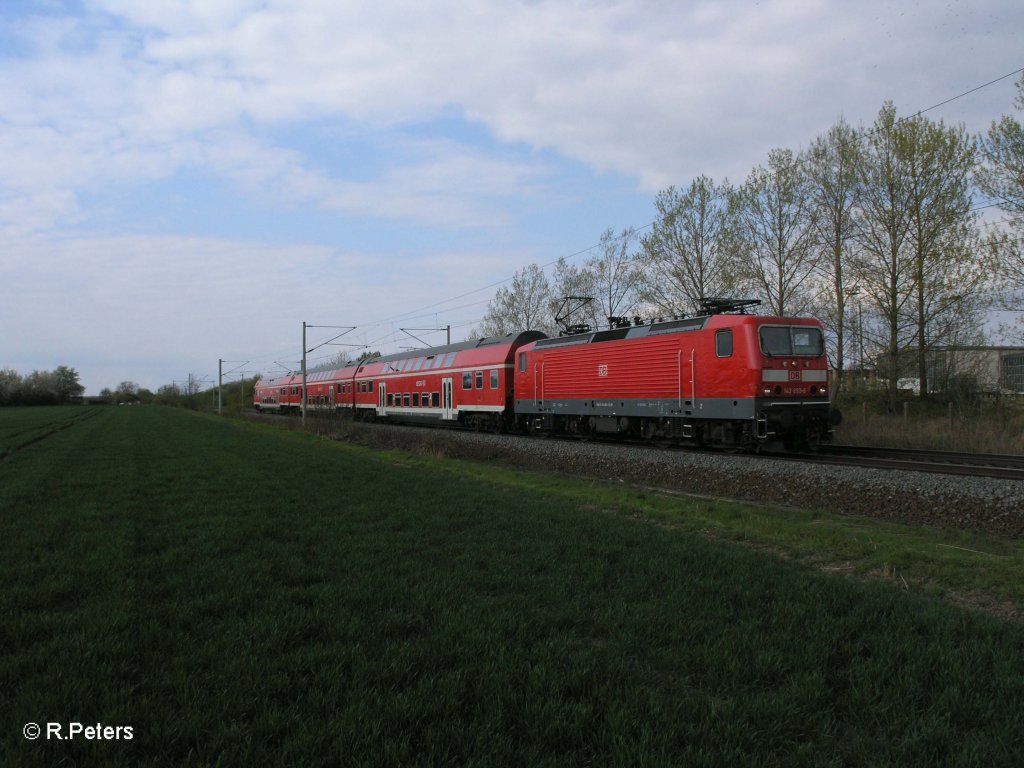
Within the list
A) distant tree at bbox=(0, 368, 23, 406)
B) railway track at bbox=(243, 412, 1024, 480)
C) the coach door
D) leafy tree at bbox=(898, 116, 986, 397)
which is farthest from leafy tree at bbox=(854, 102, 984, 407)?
distant tree at bbox=(0, 368, 23, 406)

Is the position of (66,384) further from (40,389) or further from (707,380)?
(707,380)

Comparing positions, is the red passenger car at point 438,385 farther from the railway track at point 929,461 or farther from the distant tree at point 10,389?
the distant tree at point 10,389

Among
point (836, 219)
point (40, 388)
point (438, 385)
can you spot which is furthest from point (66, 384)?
point (836, 219)

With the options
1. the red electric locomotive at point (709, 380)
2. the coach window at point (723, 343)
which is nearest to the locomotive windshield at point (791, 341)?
the red electric locomotive at point (709, 380)

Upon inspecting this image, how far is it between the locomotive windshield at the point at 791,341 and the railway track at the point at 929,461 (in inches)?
104

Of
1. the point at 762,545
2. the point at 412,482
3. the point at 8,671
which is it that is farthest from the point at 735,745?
the point at 412,482

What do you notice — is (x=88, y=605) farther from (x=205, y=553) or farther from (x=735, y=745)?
(x=735, y=745)

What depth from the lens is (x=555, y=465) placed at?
16.3m

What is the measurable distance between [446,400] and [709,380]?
16940mm

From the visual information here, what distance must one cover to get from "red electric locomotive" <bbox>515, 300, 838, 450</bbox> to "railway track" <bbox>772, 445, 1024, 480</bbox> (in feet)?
3.95

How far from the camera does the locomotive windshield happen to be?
16.1 m

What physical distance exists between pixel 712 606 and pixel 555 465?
1131 cm

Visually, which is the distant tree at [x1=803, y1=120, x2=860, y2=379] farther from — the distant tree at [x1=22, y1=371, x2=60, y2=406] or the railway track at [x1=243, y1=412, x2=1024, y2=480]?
the distant tree at [x1=22, y1=371, x2=60, y2=406]

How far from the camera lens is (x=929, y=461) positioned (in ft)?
50.2
